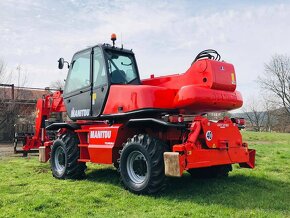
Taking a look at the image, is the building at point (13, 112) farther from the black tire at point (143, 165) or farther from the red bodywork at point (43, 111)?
the black tire at point (143, 165)

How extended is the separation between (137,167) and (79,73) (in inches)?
116

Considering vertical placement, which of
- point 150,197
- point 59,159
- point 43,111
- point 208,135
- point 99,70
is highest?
point 99,70

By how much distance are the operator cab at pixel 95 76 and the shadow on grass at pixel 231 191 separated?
5.44 ft

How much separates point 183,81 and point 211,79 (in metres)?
0.67

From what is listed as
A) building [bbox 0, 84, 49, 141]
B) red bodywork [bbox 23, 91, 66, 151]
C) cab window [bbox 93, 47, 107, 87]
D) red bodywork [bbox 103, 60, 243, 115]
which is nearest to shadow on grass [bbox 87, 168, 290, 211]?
red bodywork [bbox 103, 60, 243, 115]

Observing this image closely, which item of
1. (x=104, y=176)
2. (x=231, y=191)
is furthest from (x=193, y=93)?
(x=104, y=176)

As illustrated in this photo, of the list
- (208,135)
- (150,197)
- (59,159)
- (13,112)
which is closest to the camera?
(150,197)

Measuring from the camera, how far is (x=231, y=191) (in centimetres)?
674

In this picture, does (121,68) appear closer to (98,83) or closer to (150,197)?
(98,83)

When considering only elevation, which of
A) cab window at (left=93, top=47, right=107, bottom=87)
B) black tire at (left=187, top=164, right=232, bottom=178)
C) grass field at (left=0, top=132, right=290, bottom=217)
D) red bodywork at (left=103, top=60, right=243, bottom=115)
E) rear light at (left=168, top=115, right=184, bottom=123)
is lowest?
grass field at (left=0, top=132, right=290, bottom=217)

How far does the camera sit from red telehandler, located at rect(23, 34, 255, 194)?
6.48 metres

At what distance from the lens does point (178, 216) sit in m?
5.25

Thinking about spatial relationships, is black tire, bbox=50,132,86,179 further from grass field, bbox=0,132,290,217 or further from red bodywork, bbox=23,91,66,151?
red bodywork, bbox=23,91,66,151

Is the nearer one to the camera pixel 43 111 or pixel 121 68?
pixel 121 68
